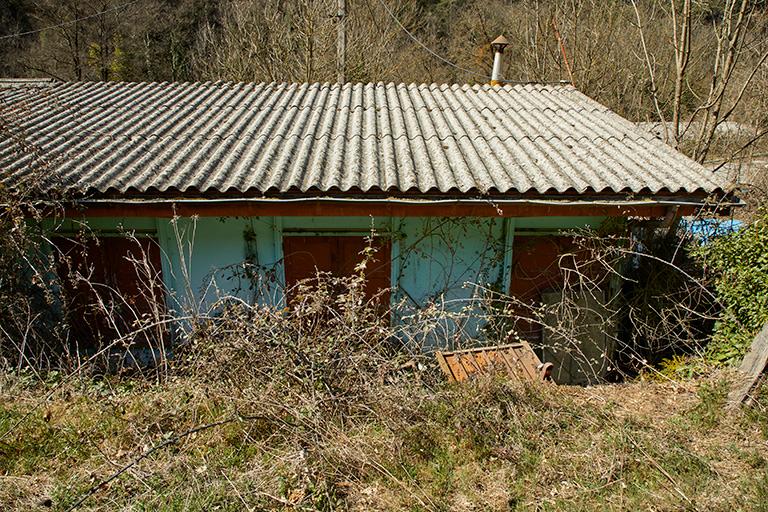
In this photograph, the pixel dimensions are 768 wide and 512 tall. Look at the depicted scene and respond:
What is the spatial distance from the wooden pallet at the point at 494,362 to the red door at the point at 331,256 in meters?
1.60

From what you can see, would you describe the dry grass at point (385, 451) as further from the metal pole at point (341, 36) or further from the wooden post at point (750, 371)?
the metal pole at point (341, 36)

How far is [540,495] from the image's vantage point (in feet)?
10.3

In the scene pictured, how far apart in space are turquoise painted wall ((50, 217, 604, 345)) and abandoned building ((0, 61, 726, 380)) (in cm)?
2

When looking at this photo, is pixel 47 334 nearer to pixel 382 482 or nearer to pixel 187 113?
pixel 187 113

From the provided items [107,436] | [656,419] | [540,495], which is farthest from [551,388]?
[107,436]

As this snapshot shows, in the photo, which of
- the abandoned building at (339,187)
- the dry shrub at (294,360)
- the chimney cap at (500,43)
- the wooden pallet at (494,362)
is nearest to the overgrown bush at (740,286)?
the abandoned building at (339,187)

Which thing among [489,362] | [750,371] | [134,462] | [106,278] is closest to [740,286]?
[750,371]

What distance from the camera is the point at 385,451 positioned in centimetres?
343

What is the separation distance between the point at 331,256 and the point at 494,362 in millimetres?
2654

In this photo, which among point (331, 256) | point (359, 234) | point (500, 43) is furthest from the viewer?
point (500, 43)

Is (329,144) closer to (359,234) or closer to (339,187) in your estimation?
(359,234)

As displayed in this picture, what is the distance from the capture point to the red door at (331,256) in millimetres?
6164

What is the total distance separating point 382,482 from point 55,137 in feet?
20.9

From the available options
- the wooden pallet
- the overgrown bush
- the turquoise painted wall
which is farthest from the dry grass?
the turquoise painted wall
